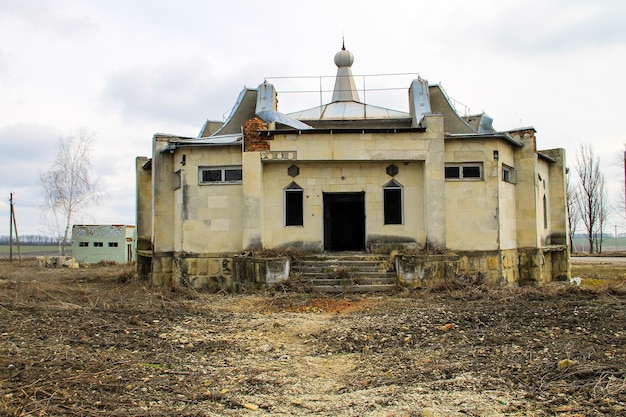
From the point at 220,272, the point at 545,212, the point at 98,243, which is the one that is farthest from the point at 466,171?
the point at 98,243

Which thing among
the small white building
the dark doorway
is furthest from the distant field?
the small white building

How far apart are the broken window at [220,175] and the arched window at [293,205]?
1655 mm

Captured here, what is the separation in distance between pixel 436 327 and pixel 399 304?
3.07m

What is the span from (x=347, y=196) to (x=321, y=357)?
10365 millimetres

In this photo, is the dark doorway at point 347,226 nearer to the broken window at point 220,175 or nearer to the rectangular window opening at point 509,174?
the broken window at point 220,175

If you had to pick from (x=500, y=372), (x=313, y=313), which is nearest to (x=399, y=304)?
(x=313, y=313)

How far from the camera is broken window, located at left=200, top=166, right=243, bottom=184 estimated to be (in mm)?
16442

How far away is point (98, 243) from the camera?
35938 millimetres

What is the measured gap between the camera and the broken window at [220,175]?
16442mm

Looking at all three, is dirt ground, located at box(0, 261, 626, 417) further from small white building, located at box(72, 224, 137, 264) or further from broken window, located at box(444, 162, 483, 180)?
small white building, located at box(72, 224, 137, 264)

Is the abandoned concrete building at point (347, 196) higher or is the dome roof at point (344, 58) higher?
the dome roof at point (344, 58)

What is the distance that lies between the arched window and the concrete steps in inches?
66.0

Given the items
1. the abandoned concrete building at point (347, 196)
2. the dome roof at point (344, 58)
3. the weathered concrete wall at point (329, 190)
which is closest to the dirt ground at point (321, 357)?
the abandoned concrete building at point (347, 196)

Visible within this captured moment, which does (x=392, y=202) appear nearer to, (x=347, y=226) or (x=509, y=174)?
(x=347, y=226)
